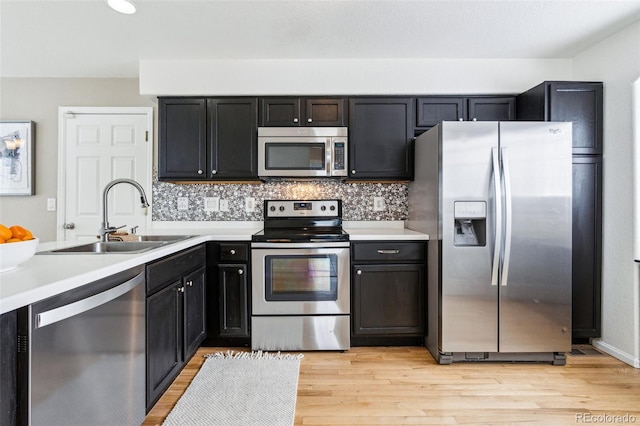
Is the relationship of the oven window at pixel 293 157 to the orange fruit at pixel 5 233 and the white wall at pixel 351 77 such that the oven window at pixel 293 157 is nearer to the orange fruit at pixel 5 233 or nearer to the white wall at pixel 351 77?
the white wall at pixel 351 77

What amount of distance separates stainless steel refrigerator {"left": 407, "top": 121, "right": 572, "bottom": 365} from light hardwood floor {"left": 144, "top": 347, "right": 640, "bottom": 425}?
7.1 inches

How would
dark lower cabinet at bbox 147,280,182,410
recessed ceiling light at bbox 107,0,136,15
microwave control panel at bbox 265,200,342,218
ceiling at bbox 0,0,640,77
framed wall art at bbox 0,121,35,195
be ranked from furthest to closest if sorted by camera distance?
framed wall art at bbox 0,121,35,195
microwave control panel at bbox 265,200,342,218
ceiling at bbox 0,0,640,77
recessed ceiling light at bbox 107,0,136,15
dark lower cabinet at bbox 147,280,182,410

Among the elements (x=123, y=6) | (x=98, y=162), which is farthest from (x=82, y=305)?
(x=98, y=162)

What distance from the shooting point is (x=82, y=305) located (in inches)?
46.4

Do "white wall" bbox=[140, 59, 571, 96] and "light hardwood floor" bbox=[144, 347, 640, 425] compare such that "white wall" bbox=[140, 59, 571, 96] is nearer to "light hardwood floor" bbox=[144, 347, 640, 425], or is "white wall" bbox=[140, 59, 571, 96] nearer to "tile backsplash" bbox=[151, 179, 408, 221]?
"tile backsplash" bbox=[151, 179, 408, 221]

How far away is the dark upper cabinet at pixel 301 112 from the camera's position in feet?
9.66

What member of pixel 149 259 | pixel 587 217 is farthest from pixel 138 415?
pixel 587 217

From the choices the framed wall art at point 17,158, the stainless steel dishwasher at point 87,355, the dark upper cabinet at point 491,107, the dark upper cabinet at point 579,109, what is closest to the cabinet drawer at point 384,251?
the dark upper cabinet at point 491,107

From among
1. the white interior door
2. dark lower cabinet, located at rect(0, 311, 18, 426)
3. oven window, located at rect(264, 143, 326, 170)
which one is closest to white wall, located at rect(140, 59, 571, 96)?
oven window, located at rect(264, 143, 326, 170)

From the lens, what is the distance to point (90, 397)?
1.23 meters

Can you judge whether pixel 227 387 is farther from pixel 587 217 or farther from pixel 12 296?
pixel 587 217

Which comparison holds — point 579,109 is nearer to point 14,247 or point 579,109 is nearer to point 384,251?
point 384,251

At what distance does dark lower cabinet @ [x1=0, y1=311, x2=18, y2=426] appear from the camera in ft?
2.99

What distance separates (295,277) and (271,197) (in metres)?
0.94
